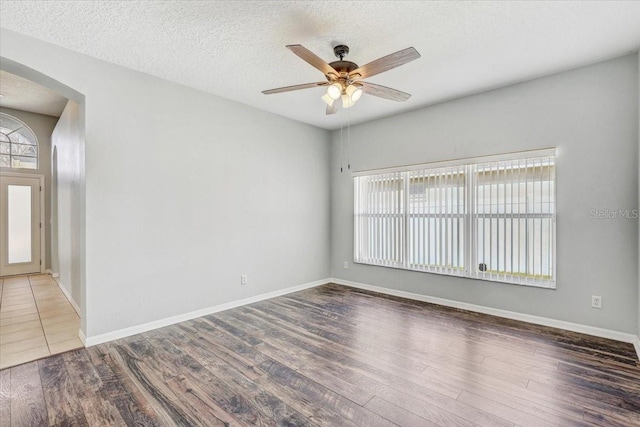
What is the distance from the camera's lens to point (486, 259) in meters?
3.86

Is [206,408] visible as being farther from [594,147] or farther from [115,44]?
[594,147]

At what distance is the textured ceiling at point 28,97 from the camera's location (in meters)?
4.37

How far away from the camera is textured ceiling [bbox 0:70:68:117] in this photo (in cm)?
437

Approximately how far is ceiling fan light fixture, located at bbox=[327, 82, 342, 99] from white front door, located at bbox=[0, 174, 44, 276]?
6.78 meters

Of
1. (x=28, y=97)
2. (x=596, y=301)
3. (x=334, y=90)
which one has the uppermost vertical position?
(x=28, y=97)

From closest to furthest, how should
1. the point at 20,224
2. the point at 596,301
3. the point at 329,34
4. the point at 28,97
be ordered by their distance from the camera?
the point at 329,34 → the point at 596,301 → the point at 28,97 → the point at 20,224

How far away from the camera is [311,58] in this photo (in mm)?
2309

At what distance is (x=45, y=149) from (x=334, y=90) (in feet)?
22.0

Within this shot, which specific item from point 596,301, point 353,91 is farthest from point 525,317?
point 353,91

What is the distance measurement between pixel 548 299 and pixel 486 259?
0.75 m

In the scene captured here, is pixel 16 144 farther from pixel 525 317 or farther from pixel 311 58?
pixel 525 317

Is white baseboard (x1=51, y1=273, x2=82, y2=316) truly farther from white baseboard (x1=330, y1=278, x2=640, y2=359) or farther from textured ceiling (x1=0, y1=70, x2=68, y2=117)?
white baseboard (x1=330, y1=278, x2=640, y2=359)

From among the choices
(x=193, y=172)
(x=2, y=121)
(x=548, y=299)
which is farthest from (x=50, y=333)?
(x=548, y=299)

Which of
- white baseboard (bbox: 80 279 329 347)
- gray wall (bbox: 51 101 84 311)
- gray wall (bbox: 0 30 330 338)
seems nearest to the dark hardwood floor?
white baseboard (bbox: 80 279 329 347)
